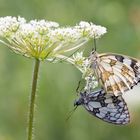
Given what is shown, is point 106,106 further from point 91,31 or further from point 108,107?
point 91,31

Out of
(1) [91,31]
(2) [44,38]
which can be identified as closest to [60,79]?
(1) [91,31]

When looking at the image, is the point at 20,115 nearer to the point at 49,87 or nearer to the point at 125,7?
the point at 49,87

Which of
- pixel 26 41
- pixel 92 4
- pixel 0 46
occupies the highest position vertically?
pixel 92 4

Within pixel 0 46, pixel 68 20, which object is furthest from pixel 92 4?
pixel 0 46

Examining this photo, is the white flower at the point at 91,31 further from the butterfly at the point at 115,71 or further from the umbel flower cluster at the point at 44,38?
the butterfly at the point at 115,71

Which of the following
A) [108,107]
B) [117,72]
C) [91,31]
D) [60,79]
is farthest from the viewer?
[60,79]

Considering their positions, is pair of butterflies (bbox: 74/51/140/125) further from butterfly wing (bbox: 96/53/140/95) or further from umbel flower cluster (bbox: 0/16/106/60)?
umbel flower cluster (bbox: 0/16/106/60)

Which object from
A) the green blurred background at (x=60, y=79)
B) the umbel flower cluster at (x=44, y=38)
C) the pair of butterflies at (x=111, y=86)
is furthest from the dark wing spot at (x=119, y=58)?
the green blurred background at (x=60, y=79)
